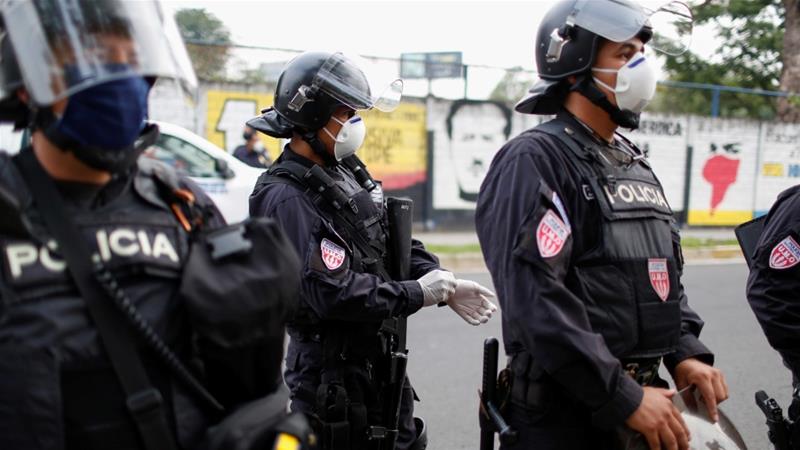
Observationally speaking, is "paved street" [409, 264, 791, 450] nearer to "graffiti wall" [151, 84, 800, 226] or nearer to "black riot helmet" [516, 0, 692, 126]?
"black riot helmet" [516, 0, 692, 126]

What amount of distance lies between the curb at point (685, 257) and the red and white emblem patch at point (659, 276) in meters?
7.65

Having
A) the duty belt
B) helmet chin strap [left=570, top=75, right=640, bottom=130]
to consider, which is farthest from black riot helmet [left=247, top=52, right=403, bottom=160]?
the duty belt

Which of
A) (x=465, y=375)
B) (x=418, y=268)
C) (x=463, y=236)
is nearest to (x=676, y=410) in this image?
(x=418, y=268)

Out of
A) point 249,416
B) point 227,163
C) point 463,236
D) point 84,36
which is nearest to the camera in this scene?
point 84,36

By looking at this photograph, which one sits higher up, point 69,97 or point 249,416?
point 69,97

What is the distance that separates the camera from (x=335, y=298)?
242 centimetres

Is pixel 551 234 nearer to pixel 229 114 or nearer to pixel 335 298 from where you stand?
pixel 335 298

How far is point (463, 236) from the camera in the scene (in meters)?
13.1

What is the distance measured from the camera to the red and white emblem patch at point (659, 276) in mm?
1936

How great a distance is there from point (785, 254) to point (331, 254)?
157 cm

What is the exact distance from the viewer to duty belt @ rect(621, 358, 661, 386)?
1.95 meters

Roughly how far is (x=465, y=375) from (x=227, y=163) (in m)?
3.89

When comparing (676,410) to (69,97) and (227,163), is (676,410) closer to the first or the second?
(69,97)

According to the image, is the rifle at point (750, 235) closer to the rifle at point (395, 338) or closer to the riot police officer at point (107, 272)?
the rifle at point (395, 338)
